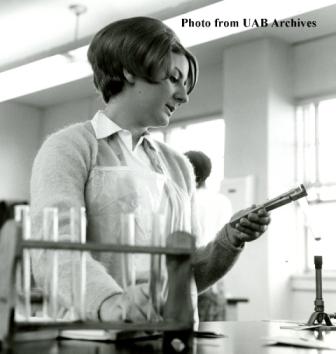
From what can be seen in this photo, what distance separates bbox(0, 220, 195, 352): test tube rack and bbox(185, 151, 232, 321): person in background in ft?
9.15

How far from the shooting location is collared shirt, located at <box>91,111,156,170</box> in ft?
4.23

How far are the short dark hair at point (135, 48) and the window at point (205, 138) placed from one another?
4.98 m

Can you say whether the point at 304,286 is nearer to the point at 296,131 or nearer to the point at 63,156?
the point at 296,131

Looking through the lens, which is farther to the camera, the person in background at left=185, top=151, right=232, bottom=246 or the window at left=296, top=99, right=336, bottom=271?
the window at left=296, top=99, right=336, bottom=271

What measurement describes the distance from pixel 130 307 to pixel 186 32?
3919 millimetres

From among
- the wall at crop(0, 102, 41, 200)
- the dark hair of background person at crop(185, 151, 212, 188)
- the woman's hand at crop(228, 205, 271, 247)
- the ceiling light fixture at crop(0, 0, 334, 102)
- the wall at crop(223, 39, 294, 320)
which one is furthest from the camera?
the wall at crop(0, 102, 41, 200)

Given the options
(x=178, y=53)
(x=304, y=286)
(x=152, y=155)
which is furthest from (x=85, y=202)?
(x=304, y=286)

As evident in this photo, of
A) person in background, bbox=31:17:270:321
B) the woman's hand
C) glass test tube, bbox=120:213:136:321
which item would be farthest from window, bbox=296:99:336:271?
glass test tube, bbox=120:213:136:321

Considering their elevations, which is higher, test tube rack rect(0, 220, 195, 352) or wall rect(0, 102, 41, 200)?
wall rect(0, 102, 41, 200)

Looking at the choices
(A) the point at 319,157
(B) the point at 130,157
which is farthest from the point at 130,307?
(A) the point at 319,157

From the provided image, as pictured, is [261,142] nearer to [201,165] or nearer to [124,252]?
[201,165]

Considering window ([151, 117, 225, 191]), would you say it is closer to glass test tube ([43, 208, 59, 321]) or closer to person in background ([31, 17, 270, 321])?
person in background ([31, 17, 270, 321])

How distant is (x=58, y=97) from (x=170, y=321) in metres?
7.58

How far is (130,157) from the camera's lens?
1301 mm
